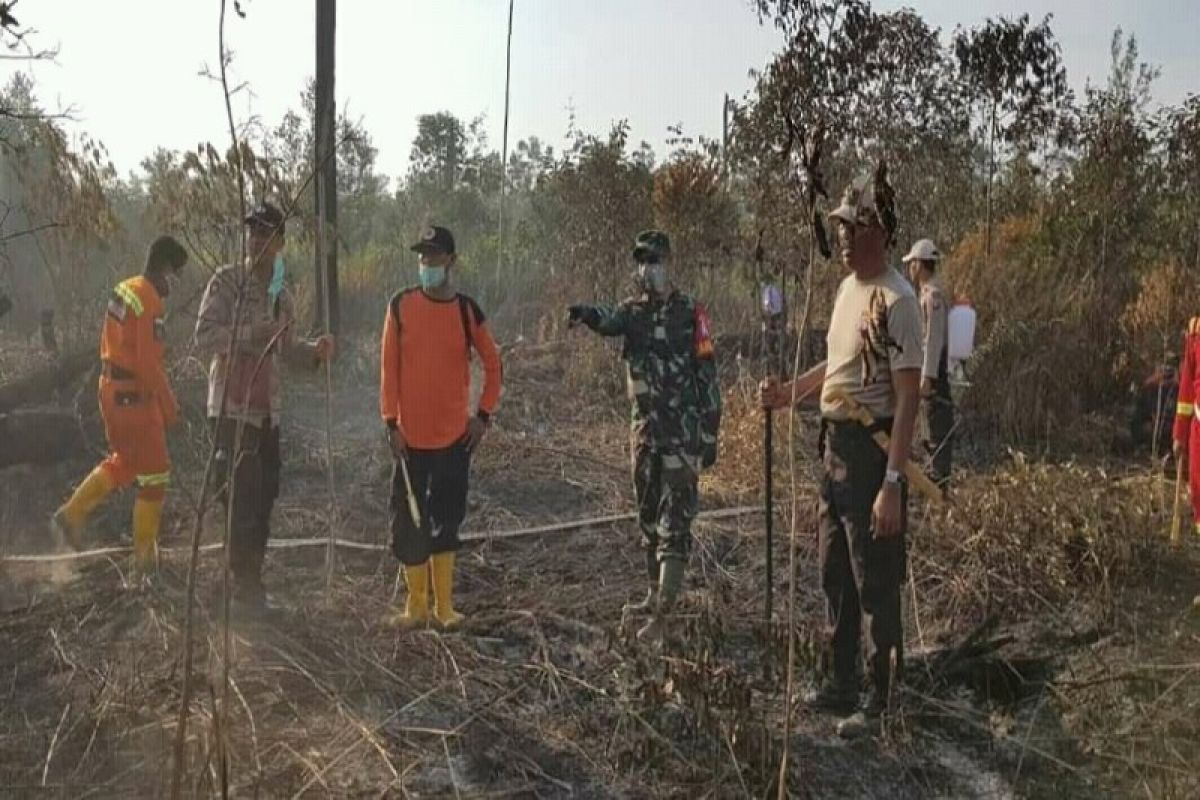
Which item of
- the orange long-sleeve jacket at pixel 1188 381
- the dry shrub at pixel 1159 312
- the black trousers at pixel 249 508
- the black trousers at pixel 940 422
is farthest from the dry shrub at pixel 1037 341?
the black trousers at pixel 249 508

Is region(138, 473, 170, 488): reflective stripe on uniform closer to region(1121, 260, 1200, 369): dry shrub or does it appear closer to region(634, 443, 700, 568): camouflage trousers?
region(634, 443, 700, 568): camouflage trousers

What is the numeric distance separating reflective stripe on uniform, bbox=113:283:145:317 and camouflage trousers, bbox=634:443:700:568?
2.43m

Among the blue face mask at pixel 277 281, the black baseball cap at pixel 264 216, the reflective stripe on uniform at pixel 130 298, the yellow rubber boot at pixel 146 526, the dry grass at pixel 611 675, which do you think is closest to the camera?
the dry grass at pixel 611 675

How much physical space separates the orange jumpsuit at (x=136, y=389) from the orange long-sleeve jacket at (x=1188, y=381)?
16.5 ft

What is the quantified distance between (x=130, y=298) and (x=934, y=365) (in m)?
4.70

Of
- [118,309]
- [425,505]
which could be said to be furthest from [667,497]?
[118,309]

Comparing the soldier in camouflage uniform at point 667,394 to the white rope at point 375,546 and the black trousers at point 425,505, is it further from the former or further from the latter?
the white rope at point 375,546

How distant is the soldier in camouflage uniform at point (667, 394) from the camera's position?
16.0 feet

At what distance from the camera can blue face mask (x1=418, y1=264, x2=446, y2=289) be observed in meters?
4.81

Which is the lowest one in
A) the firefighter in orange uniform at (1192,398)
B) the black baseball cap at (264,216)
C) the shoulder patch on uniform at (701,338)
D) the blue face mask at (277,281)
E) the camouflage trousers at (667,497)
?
the camouflage trousers at (667,497)

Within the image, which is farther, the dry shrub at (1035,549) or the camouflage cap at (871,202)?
the dry shrub at (1035,549)

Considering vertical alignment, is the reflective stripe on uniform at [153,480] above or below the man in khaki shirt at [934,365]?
below

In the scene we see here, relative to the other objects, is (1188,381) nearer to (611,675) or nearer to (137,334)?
(611,675)

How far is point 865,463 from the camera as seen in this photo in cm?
380
